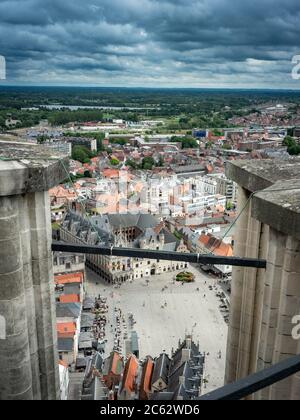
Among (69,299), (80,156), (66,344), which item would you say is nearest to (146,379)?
(66,344)

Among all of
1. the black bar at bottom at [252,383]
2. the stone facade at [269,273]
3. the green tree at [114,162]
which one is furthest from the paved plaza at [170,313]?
the green tree at [114,162]

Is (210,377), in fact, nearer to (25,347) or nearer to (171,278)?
(171,278)

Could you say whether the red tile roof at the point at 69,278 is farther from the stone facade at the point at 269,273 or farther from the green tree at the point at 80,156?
the green tree at the point at 80,156

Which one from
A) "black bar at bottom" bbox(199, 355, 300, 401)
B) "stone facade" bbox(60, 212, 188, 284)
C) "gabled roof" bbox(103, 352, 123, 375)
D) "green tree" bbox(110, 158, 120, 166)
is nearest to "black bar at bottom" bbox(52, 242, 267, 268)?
"black bar at bottom" bbox(199, 355, 300, 401)

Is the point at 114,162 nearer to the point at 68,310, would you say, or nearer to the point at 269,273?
the point at 68,310

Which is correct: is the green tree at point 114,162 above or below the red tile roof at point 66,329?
above
